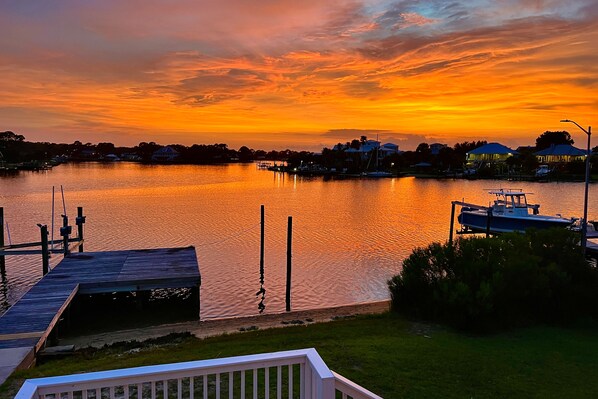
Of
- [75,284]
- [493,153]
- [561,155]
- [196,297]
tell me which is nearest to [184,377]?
[75,284]

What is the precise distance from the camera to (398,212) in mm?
48500

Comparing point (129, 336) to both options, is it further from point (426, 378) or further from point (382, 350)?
point (426, 378)

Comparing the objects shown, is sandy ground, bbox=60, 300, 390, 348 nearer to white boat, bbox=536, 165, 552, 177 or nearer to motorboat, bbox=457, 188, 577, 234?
motorboat, bbox=457, 188, 577, 234

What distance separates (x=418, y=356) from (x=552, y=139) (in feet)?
566

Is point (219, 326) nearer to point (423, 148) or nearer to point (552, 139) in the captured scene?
point (423, 148)

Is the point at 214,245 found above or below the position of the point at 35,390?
below

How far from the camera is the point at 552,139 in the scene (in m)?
154

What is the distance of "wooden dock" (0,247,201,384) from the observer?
10.2m

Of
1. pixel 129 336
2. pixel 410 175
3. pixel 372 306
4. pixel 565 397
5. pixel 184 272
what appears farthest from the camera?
pixel 410 175

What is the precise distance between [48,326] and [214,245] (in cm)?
1791

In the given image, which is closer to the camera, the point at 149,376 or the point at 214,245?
the point at 149,376

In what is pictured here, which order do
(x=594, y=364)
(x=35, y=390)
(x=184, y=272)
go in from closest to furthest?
(x=35, y=390) < (x=594, y=364) < (x=184, y=272)

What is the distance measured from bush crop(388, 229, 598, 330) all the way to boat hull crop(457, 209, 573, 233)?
55.1 ft

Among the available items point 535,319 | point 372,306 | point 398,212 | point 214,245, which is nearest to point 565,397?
point 535,319
